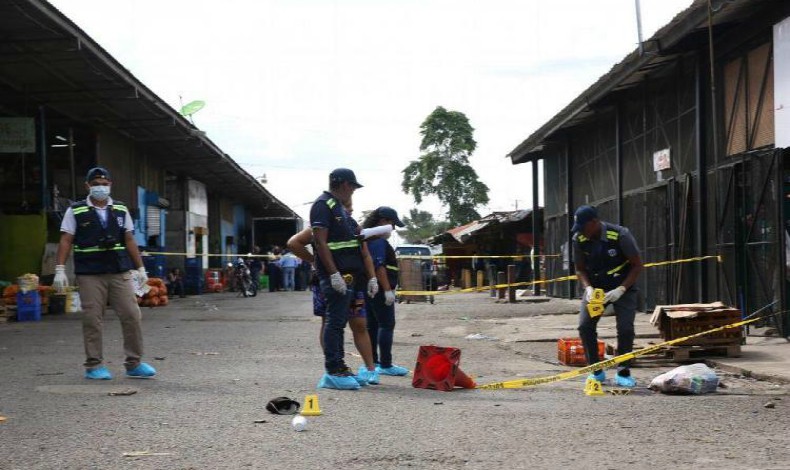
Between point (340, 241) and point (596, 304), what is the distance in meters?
2.44

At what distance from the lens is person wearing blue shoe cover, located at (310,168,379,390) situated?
8.02m

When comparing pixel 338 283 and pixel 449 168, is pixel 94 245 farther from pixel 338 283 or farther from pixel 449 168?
pixel 449 168

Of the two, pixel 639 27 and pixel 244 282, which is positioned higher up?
pixel 639 27

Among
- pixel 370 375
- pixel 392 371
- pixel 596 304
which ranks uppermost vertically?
pixel 596 304

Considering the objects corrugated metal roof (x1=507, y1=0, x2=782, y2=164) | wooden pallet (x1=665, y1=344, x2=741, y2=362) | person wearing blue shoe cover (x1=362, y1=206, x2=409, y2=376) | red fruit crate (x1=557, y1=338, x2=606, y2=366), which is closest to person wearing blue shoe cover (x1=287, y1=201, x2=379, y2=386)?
person wearing blue shoe cover (x1=362, y1=206, x2=409, y2=376)

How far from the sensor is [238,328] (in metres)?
16.6

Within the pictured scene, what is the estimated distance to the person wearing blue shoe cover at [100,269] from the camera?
8789 millimetres

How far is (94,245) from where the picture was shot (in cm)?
893

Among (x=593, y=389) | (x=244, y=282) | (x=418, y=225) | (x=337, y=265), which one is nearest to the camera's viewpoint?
(x=593, y=389)

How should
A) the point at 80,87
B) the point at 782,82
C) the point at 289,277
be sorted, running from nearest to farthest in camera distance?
the point at 782,82
the point at 80,87
the point at 289,277

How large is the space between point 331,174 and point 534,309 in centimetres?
1477

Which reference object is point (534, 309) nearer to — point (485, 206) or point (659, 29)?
point (659, 29)

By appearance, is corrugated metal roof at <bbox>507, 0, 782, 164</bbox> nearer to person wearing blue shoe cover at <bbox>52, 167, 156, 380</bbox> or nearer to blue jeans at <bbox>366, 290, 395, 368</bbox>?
blue jeans at <bbox>366, 290, 395, 368</bbox>

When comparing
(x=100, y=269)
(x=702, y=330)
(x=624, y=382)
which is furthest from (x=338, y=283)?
(x=702, y=330)
